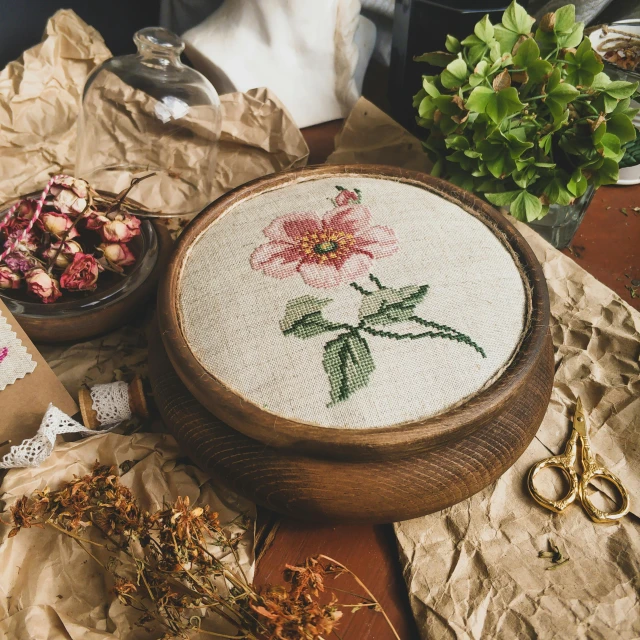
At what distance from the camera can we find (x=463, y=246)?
784 millimetres

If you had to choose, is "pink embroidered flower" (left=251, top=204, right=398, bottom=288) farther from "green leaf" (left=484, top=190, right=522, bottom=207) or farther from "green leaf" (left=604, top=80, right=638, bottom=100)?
"green leaf" (left=604, top=80, right=638, bottom=100)

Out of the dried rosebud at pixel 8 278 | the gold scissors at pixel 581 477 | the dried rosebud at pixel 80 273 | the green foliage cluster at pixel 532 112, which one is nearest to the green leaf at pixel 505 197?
the green foliage cluster at pixel 532 112

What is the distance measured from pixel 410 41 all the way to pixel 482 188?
15.6 inches

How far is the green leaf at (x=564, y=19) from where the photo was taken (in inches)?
36.1

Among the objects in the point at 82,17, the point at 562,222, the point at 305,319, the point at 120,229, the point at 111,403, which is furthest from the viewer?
the point at 82,17

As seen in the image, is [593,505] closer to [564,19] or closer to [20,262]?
[564,19]

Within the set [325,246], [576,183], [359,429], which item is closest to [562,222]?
[576,183]

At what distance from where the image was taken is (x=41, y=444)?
2.44ft

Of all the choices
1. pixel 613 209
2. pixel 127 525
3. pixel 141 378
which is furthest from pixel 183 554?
pixel 613 209

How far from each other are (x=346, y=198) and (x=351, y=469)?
368 millimetres

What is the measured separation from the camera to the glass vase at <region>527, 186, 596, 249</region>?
1030 mm

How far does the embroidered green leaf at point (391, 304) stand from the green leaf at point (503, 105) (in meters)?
0.31

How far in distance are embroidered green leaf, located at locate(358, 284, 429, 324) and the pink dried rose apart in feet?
0.52

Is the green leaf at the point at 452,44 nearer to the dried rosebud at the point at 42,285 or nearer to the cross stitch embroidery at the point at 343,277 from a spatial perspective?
the cross stitch embroidery at the point at 343,277
